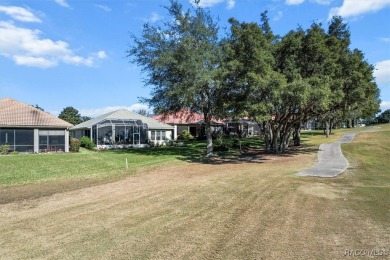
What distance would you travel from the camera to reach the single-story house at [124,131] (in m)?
38.1

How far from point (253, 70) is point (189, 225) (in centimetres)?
1596

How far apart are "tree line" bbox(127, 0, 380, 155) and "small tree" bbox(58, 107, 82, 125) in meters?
62.1

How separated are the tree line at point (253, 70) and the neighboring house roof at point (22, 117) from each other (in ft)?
37.7

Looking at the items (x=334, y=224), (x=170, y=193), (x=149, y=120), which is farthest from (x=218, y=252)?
(x=149, y=120)

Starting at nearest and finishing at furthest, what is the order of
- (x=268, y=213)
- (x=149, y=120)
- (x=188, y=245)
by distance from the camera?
(x=188, y=245), (x=268, y=213), (x=149, y=120)

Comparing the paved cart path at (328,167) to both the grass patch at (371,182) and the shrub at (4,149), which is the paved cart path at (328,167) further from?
the shrub at (4,149)

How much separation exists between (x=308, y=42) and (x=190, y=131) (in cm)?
3173

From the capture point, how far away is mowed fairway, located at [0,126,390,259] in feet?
20.8

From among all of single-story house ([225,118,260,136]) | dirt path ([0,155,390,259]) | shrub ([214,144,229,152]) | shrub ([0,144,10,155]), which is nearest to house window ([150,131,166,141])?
shrub ([214,144,229,152])

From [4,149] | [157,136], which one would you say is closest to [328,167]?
[4,149]

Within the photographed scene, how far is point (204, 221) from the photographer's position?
8164 millimetres

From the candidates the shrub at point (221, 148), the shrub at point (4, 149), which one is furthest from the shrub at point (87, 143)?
the shrub at point (221, 148)

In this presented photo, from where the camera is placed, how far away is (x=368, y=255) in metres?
5.89

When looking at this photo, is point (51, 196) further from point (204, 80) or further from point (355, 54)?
point (355, 54)
